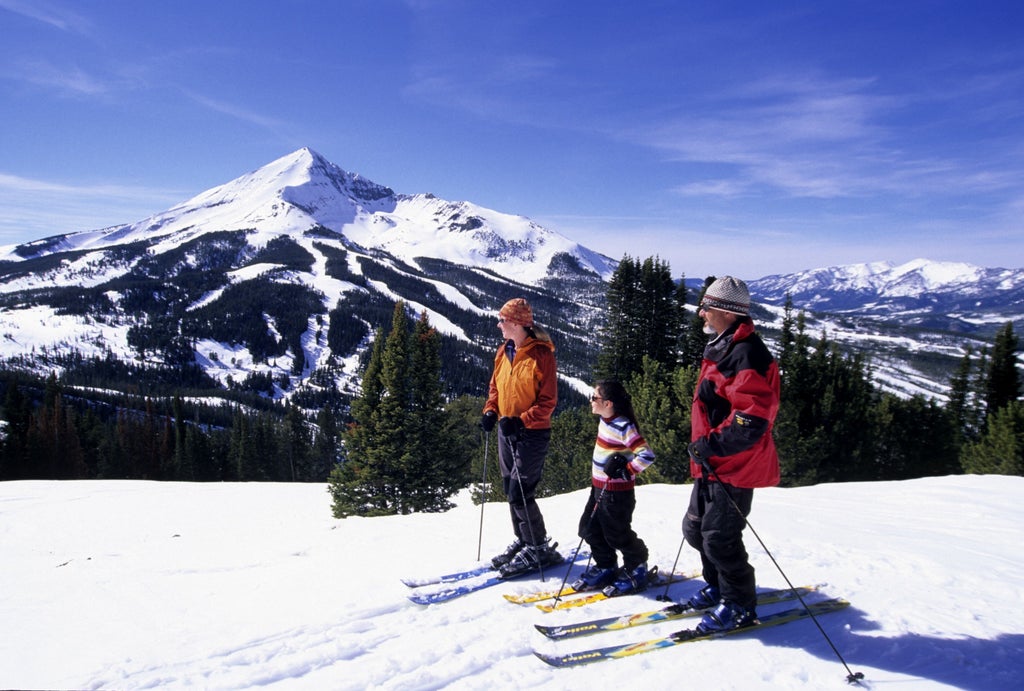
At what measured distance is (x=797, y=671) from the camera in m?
3.79

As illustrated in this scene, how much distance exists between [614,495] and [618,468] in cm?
38

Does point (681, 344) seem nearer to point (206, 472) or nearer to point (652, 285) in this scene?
point (652, 285)

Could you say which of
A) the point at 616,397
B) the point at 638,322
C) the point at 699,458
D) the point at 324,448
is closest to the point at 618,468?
the point at 616,397

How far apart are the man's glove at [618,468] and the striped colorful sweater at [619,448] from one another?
0.04 metres

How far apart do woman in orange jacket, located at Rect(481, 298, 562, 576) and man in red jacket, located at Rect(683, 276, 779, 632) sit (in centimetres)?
165

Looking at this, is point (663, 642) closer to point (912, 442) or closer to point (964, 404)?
point (912, 442)

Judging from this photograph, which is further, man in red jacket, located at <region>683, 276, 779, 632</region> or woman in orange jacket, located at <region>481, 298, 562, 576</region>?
woman in orange jacket, located at <region>481, 298, 562, 576</region>

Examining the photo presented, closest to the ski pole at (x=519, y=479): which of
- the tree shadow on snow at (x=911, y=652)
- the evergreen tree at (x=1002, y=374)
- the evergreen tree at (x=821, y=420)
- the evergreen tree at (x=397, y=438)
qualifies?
the tree shadow on snow at (x=911, y=652)

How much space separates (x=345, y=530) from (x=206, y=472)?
61590mm

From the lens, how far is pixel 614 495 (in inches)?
196

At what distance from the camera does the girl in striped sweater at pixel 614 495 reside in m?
4.84

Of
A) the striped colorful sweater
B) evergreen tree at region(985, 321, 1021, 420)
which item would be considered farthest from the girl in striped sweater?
evergreen tree at region(985, 321, 1021, 420)

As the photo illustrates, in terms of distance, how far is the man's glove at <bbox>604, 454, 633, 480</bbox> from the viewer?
4.75m

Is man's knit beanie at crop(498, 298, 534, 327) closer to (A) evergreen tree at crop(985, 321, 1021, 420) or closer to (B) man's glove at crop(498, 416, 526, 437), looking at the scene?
(B) man's glove at crop(498, 416, 526, 437)
